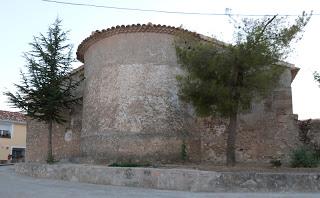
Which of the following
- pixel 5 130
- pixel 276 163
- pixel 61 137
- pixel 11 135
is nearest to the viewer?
pixel 276 163

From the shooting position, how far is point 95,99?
16.4m

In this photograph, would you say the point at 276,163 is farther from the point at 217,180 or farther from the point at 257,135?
the point at 217,180

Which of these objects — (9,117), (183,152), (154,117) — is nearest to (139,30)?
(154,117)

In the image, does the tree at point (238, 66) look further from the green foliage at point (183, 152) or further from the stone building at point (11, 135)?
the stone building at point (11, 135)

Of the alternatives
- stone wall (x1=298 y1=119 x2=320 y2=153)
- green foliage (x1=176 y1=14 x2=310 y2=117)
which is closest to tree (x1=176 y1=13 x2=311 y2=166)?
green foliage (x1=176 y1=14 x2=310 y2=117)

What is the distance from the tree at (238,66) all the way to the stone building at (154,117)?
2.40m

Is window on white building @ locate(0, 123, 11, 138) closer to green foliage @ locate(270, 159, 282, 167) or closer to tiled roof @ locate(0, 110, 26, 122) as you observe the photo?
tiled roof @ locate(0, 110, 26, 122)

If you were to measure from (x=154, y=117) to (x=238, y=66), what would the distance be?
4177 millimetres

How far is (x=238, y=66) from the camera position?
40.3ft

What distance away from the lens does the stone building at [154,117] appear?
15039mm

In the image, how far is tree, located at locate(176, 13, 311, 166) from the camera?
12.2 m

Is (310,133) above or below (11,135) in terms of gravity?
below

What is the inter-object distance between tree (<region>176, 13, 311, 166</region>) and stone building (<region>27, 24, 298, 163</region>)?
7.88 ft

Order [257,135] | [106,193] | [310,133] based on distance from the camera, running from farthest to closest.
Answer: [310,133] → [257,135] → [106,193]
